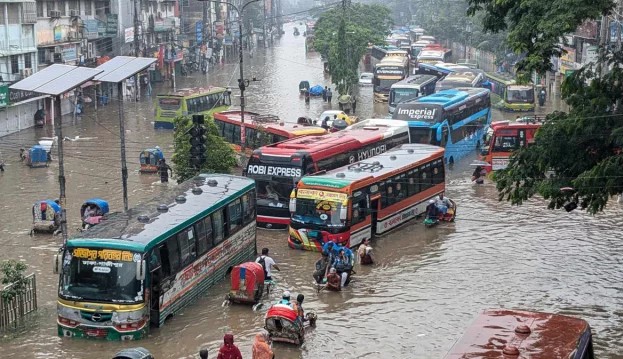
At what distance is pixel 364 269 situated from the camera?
2462 centimetres

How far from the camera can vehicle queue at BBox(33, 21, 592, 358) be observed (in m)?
18.4

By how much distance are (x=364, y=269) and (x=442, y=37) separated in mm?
82892

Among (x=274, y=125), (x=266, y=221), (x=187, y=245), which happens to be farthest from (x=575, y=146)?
(x=274, y=125)

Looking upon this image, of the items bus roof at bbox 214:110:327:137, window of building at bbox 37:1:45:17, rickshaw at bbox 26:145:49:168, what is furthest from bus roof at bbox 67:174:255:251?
window of building at bbox 37:1:45:17

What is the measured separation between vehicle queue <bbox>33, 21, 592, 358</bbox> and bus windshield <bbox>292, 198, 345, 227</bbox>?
3 cm

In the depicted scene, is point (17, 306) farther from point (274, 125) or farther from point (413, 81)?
point (413, 81)

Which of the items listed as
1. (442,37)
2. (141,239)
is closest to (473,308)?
(141,239)

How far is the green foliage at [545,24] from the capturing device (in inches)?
678

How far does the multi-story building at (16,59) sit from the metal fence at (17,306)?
1058 inches

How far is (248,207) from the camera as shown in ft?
80.8

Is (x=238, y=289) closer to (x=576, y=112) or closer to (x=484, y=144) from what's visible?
(x=576, y=112)

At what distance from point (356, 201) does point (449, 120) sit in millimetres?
14264

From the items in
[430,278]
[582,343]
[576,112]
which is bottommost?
[430,278]

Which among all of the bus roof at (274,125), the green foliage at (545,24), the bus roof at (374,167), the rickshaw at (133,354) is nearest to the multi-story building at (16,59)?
the bus roof at (274,125)
